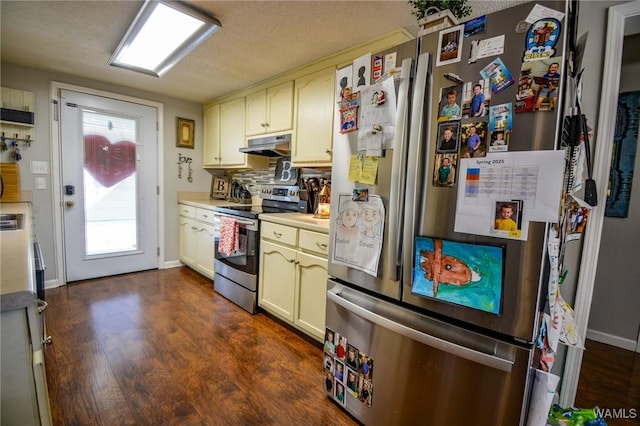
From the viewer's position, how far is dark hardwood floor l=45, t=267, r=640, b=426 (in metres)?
1.48

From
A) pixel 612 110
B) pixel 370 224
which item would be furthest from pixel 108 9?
pixel 612 110

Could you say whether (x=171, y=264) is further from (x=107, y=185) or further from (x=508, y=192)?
(x=508, y=192)

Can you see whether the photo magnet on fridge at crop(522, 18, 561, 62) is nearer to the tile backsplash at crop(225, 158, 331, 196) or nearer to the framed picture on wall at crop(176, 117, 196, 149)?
the tile backsplash at crop(225, 158, 331, 196)

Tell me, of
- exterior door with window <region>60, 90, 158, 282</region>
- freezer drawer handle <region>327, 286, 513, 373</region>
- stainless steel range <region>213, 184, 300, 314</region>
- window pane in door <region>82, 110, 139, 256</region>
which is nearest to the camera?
freezer drawer handle <region>327, 286, 513, 373</region>

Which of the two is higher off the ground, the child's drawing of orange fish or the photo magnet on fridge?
the photo magnet on fridge

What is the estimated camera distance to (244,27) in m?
1.89

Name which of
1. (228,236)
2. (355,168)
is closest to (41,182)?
(228,236)

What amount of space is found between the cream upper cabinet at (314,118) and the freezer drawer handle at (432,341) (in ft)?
4.28

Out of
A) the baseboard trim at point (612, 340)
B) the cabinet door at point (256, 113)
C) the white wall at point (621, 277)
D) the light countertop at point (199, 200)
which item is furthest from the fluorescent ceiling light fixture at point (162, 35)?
the baseboard trim at point (612, 340)

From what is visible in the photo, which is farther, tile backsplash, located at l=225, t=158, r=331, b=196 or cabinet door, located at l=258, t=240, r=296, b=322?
tile backsplash, located at l=225, t=158, r=331, b=196

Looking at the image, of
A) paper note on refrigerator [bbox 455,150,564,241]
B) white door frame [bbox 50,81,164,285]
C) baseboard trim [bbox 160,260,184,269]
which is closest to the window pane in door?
white door frame [bbox 50,81,164,285]

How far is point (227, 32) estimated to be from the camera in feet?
6.43

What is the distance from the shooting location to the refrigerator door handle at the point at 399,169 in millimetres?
1153

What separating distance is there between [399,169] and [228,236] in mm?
1949
